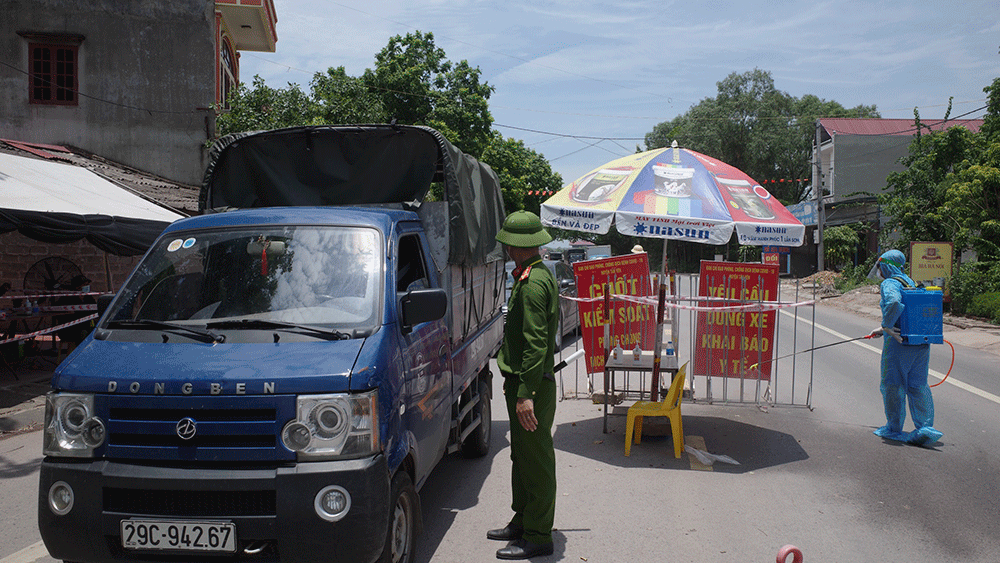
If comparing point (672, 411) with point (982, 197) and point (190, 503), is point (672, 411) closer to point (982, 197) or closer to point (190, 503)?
point (190, 503)

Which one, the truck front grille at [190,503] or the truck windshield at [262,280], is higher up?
the truck windshield at [262,280]

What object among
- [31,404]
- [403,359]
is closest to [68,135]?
[31,404]

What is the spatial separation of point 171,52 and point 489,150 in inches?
732

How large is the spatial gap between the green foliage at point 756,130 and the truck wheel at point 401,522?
1892 inches

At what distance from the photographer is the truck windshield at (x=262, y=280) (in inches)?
151

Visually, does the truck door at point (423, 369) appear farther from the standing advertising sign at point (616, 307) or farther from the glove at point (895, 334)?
the glove at point (895, 334)

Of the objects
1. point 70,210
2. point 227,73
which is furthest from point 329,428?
point 227,73

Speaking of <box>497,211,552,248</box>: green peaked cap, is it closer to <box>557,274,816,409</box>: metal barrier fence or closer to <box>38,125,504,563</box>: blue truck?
<box>38,125,504,563</box>: blue truck

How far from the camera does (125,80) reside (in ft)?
65.2

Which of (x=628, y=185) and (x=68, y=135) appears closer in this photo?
(x=628, y=185)

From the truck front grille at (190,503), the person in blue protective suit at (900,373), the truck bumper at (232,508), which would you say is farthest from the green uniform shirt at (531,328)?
the person in blue protective suit at (900,373)

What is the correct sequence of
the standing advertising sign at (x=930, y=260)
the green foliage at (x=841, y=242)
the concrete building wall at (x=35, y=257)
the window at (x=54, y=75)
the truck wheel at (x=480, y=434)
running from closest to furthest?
the truck wheel at (x=480, y=434)
the concrete building wall at (x=35, y=257)
the window at (x=54, y=75)
the standing advertising sign at (x=930, y=260)
the green foliage at (x=841, y=242)

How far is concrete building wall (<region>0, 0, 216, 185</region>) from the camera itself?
19484 millimetres

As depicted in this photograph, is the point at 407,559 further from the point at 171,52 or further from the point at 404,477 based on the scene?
the point at 171,52
